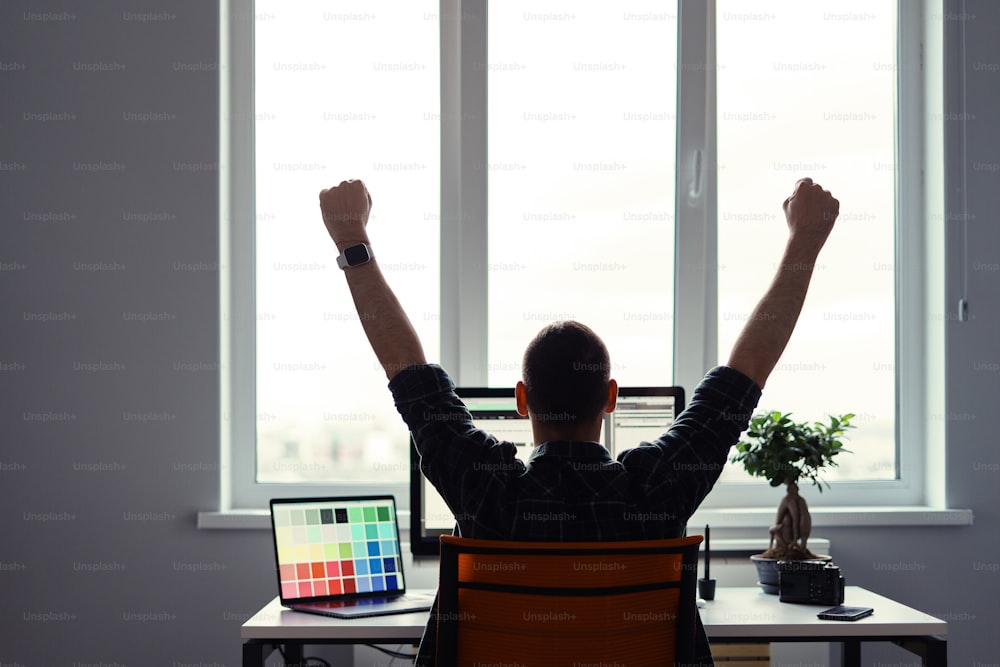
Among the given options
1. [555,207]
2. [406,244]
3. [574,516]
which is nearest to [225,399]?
[406,244]

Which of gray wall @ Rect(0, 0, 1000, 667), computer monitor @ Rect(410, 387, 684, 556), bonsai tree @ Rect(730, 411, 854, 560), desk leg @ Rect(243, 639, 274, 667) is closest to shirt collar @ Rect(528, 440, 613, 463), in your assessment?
desk leg @ Rect(243, 639, 274, 667)

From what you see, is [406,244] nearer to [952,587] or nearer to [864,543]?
[864,543]

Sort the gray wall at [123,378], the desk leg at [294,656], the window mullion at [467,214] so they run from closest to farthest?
the desk leg at [294,656]
the gray wall at [123,378]
the window mullion at [467,214]

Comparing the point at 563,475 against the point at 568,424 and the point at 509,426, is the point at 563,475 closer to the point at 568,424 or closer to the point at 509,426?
the point at 568,424

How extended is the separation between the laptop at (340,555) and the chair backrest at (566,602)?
3.17ft

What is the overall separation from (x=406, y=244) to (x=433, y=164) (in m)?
0.27

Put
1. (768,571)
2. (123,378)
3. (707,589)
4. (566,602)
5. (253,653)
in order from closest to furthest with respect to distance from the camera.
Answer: (566,602) → (253,653) → (707,589) → (768,571) → (123,378)

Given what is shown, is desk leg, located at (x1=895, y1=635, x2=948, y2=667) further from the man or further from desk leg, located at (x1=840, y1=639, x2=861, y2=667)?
the man

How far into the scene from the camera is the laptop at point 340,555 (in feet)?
7.60

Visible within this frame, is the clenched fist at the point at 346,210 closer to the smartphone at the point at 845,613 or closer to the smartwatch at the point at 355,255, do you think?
the smartwatch at the point at 355,255

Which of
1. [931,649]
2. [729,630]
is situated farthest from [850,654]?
[729,630]

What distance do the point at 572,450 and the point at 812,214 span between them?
50cm

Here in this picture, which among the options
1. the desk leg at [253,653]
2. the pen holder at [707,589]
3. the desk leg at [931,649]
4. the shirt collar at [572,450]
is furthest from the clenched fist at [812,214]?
the desk leg at [253,653]

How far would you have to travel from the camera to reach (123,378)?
9.47ft
